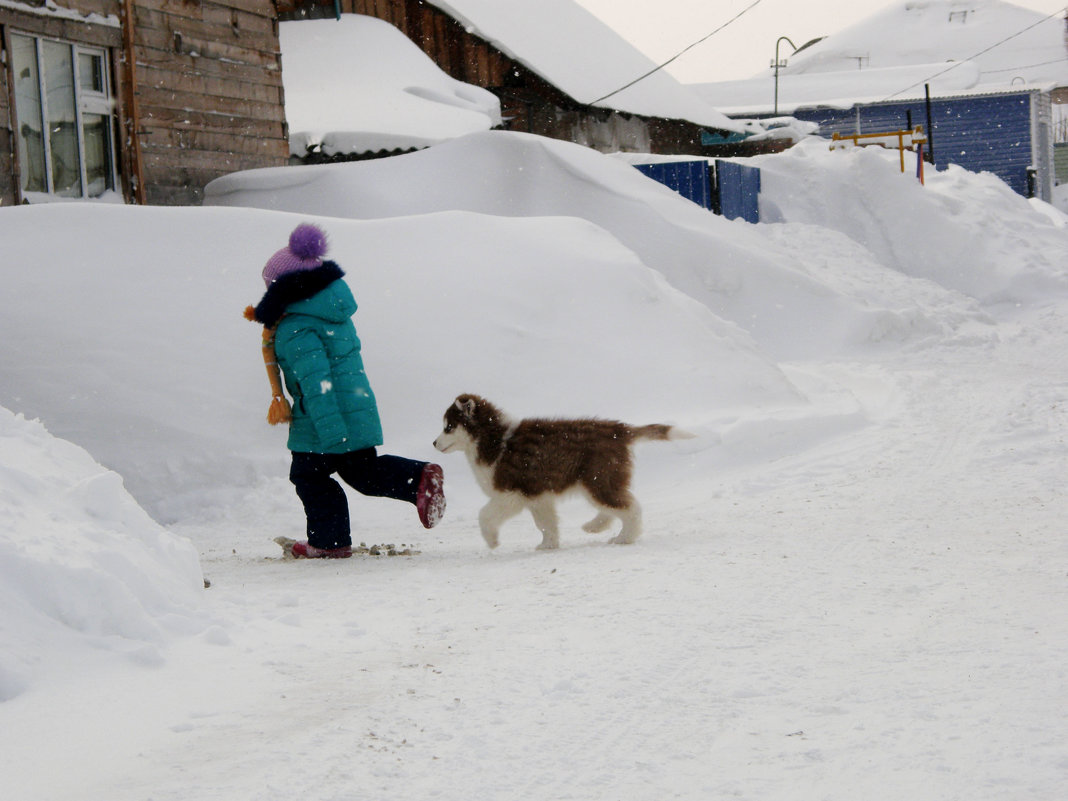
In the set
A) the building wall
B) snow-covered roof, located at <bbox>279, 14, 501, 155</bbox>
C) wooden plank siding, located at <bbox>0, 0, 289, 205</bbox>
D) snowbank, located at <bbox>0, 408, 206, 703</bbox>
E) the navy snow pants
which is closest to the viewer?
snowbank, located at <bbox>0, 408, 206, 703</bbox>

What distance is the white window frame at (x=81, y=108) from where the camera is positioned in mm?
10250

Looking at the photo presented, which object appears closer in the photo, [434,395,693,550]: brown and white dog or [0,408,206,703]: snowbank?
[0,408,206,703]: snowbank

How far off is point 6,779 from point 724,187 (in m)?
15.3

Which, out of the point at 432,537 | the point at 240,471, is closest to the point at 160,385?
the point at 240,471

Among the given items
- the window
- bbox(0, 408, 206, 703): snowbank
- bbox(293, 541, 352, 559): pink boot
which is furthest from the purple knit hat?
the window

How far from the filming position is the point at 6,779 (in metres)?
2.57

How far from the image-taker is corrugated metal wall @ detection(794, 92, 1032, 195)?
3897 cm

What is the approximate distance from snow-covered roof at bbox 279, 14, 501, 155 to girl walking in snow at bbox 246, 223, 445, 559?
390 inches

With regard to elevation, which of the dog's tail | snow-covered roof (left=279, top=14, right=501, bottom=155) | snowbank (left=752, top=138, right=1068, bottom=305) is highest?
snow-covered roof (left=279, top=14, right=501, bottom=155)

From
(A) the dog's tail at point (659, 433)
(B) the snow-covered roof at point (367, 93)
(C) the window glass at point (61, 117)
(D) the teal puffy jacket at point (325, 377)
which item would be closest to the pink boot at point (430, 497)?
(D) the teal puffy jacket at point (325, 377)

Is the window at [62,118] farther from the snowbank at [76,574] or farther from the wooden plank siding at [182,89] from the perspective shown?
the snowbank at [76,574]

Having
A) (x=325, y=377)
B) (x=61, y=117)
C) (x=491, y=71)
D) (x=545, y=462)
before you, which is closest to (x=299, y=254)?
(x=325, y=377)

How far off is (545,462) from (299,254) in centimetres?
157

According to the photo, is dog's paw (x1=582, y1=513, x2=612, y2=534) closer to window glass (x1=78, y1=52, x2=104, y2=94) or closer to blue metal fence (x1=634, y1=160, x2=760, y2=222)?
window glass (x1=78, y1=52, x2=104, y2=94)
